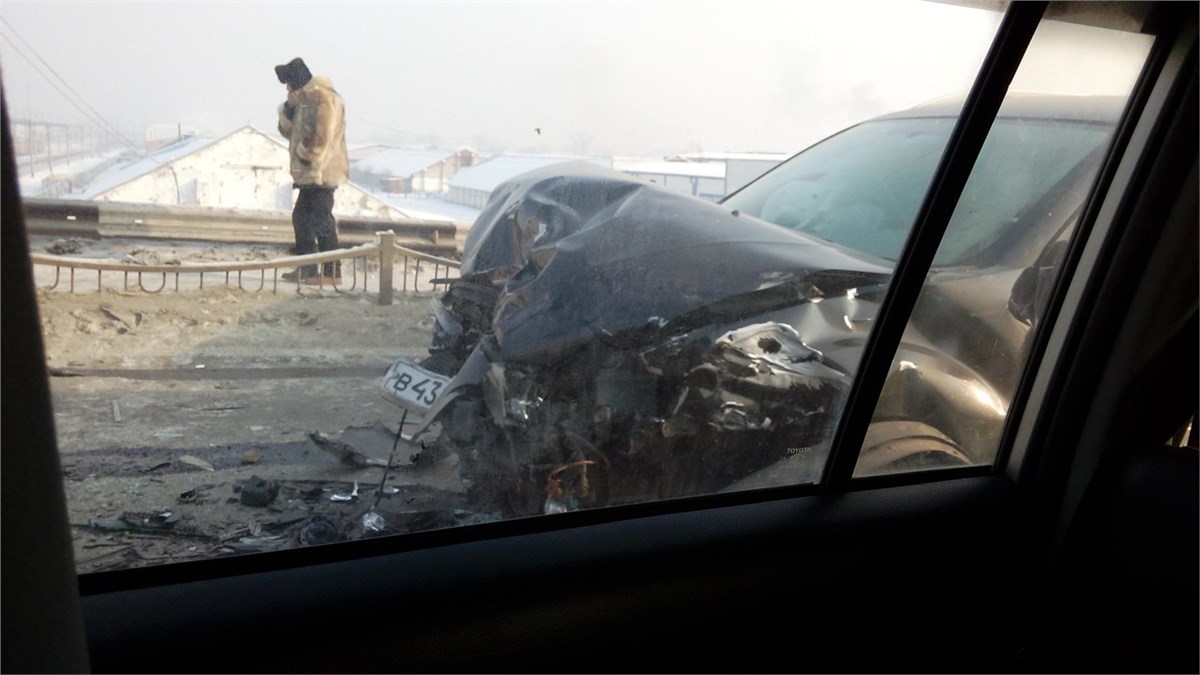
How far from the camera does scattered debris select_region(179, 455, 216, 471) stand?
1767mm

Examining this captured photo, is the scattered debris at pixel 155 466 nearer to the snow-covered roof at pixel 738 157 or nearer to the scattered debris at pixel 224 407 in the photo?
the scattered debris at pixel 224 407

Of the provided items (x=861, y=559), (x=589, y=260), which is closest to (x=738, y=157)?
(x=589, y=260)

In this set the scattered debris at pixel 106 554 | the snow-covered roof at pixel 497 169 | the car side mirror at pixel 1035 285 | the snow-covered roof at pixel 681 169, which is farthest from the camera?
the car side mirror at pixel 1035 285

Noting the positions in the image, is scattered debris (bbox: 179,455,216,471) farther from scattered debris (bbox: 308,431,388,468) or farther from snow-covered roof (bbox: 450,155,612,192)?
snow-covered roof (bbox: 450,155,612,192)

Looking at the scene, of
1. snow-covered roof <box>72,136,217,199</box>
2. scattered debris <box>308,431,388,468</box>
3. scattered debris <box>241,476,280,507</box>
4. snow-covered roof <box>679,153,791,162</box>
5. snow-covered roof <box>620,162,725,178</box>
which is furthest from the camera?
snow-covered roof <box>679,153,791,162</box>

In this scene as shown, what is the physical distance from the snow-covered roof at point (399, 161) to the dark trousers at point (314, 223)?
0.10 meters

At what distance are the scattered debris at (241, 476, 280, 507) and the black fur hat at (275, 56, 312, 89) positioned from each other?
82 cm

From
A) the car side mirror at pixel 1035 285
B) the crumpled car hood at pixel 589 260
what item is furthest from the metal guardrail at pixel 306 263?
the car side mirror at pixel 1035 285

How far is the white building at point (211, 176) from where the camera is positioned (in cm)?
171

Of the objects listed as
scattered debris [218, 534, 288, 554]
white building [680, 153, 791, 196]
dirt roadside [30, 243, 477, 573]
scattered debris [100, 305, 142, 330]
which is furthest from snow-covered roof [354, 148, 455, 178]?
scattered debris [218, 534, 288, 554]

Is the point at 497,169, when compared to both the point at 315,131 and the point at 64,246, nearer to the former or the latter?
the point at 315,131

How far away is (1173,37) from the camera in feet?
7.75

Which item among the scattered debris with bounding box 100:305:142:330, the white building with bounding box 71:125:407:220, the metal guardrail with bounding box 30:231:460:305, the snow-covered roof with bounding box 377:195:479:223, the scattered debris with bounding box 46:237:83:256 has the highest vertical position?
the white building with bounding box 71:125:407:220

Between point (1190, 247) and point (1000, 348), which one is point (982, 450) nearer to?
point (1000, 348)
